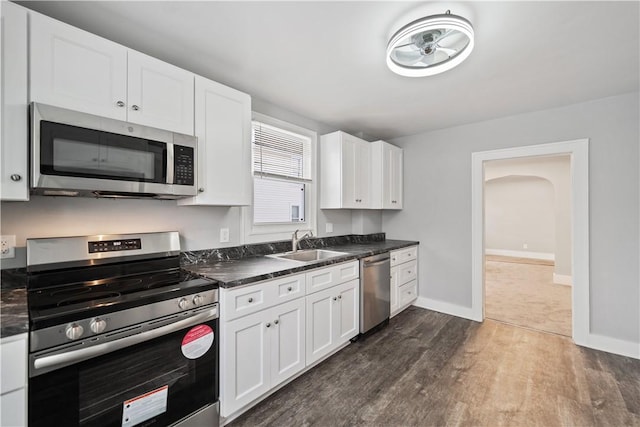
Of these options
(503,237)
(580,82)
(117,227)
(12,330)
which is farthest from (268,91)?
(503,237)

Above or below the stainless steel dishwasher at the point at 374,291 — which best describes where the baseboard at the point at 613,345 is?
below

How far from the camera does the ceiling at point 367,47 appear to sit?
5.03 feet

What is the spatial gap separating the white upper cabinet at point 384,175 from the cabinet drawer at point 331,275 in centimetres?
123

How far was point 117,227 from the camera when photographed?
6.08 feet

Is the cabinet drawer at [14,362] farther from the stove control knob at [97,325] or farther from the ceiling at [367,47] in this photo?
the ceiling at [367,47]

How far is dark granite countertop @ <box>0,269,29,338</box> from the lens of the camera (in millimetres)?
1050

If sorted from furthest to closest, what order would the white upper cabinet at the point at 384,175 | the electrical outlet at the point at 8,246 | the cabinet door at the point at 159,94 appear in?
the white upper cabinet at the point at 384,175 < the cabinet door at the point at 159,94 < the electrical outlet at the point at 8,246

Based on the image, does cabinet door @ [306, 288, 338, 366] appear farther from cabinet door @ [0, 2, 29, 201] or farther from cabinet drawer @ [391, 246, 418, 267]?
cabinet door @ [0, 2, 29, 201]

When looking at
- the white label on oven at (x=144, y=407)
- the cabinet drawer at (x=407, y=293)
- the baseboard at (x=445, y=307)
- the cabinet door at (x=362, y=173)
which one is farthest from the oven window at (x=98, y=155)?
the baseboard at (x=445, y=307)

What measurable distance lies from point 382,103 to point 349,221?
159 cm

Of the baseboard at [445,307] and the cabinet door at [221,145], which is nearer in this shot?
the cabinet door at [221,145]

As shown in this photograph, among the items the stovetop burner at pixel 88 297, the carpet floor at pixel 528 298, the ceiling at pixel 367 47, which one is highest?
the ceiling at pixel 367 47

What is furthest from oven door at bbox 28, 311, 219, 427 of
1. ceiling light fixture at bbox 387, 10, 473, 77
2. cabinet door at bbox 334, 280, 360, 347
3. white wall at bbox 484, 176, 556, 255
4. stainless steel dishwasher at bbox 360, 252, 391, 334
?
white wall at bbox 484, 176, 556, 255

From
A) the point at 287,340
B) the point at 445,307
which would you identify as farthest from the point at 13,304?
the point at 445,307
